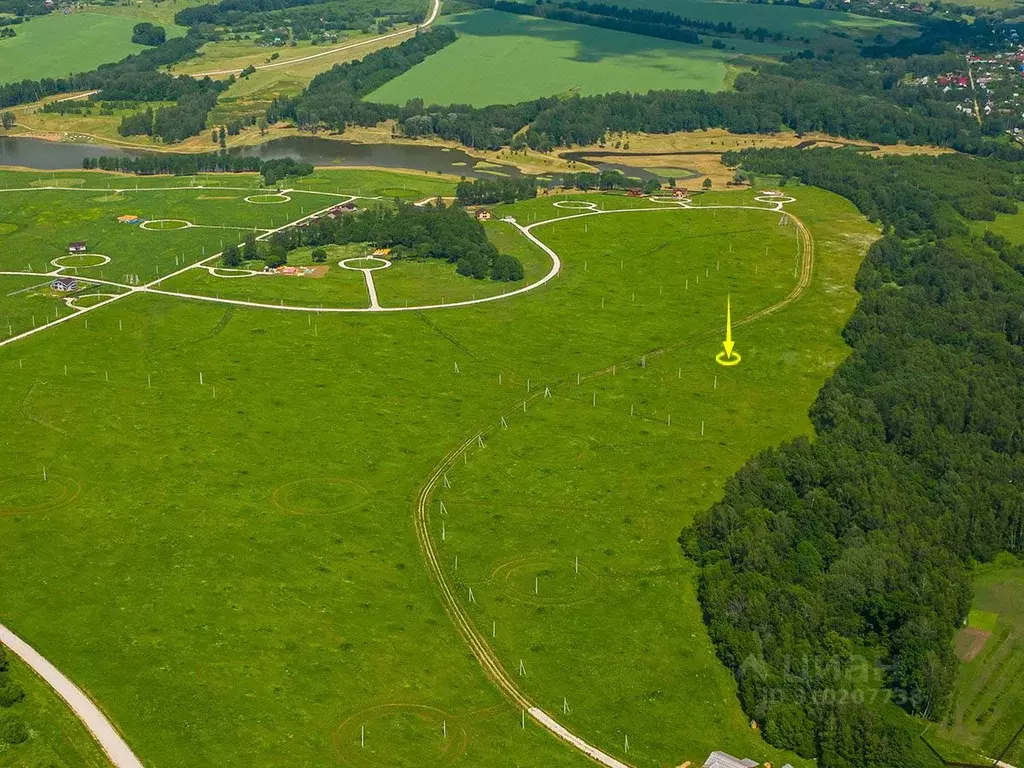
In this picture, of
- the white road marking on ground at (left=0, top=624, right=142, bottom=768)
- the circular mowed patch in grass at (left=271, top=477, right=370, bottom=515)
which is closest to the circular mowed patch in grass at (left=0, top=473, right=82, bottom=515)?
the circular mowed patch in grass at (left=271, top=477, right=370, bottom=515)

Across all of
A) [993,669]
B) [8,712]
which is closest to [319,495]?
[8,712]

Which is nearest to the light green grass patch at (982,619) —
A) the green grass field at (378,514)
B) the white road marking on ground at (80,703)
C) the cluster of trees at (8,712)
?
the green grass field at (378,514)

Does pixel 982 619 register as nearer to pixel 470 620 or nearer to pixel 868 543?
pixel 868 543

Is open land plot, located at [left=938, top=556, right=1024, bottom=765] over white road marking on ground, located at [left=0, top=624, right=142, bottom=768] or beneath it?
beneath

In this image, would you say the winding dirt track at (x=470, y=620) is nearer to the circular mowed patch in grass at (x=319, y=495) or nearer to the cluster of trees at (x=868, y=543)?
the circular mowed patch in grass at (x=319, y=495)

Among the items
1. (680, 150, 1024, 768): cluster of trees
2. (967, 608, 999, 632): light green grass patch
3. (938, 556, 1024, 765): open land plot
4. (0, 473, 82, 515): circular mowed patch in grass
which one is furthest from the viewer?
(0, 473, 82, 515): circular mowed patch in grass

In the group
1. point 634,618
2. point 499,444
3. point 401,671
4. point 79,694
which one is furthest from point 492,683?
point 499,444

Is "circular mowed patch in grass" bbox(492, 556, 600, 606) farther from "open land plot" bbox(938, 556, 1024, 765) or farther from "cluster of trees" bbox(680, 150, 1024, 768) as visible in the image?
"open land plot" bbox(938, 556, 1024, 765)

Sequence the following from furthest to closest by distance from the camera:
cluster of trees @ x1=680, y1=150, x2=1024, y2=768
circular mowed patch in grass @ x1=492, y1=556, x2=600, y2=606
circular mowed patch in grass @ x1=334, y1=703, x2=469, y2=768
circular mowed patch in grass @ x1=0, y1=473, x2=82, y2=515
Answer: circular mowed patch in grass @ x1=0, y1=473, x2=82, y2=515, circular mowed patch in grass @ x1=492, y1=556, x2=600, y2=606, cluster of trees @ x1=680, y1=150, x2=1024, y2=768, circular mowed patch in grass @ x1=334, y1=703, x2=469, y2=768
